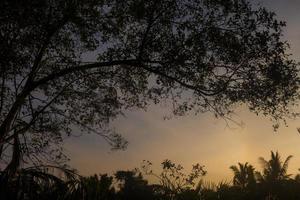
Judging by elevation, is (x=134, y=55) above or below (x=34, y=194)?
above

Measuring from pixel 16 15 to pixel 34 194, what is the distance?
461 cm

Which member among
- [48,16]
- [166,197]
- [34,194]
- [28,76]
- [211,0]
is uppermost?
[211,0]

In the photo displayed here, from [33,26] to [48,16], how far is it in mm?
524

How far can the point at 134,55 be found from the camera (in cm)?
1467

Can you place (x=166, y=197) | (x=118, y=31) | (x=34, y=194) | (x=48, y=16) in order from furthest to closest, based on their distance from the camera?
(x=166, y=197), (x=118, y=31), (x=48, y=16), (x=34, y=194)

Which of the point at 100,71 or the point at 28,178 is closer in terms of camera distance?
the point at 28,178

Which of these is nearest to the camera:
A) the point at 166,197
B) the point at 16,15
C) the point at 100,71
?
the point at 16,15

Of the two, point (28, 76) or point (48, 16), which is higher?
point (48, 16)

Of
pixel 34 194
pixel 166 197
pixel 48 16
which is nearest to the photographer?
pixel 34 194

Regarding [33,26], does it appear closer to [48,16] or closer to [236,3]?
[48,16]

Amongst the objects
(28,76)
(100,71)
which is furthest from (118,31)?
(28,76)

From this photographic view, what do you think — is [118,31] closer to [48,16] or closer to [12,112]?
[48,16]

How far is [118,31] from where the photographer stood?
1488 centimetres

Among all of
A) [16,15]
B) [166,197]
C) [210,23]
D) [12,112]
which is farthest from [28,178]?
[166,197]
